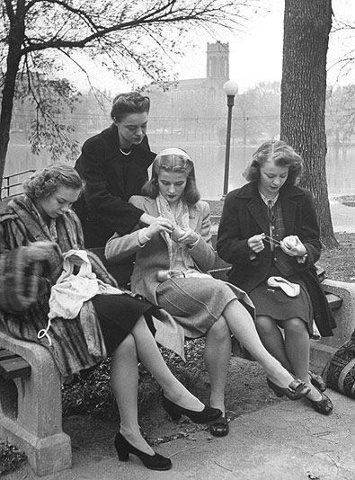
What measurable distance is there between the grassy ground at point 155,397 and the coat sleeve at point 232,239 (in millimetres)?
788

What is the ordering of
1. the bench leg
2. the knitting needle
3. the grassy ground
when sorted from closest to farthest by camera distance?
1. the bench leg
2. the grassy ground
3. the knitting needle

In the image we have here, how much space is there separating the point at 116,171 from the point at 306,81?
5.12 metres

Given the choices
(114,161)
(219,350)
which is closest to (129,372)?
(219,350)

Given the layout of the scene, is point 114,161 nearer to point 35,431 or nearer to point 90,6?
point 35,431

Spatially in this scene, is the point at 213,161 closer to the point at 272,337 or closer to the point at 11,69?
the point at 11,69

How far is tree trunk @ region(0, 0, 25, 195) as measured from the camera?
13.3 metres

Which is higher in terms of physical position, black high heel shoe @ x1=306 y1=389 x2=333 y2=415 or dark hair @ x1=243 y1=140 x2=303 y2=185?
dark hair @ x1=243 y1=140 x2=303 y2=185

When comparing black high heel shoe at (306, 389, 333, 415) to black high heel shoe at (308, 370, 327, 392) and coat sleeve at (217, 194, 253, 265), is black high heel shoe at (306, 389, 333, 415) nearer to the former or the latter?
black high heel shoe at (308, 370, 327, 392)

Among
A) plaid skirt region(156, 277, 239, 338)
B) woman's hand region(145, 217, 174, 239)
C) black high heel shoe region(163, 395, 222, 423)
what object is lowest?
black high heel shoe region(163, 395, 222, 423)

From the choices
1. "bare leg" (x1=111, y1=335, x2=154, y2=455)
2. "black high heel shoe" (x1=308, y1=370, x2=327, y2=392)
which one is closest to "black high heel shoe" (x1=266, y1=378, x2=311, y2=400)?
"black high heel shoe" (x1=308, y1=370, x2=327, y2=392)

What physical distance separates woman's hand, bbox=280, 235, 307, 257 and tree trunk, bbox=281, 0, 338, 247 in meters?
5.10

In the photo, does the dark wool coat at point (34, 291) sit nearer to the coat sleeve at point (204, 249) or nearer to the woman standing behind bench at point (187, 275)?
the woman standing behind bench at point (187, 275)

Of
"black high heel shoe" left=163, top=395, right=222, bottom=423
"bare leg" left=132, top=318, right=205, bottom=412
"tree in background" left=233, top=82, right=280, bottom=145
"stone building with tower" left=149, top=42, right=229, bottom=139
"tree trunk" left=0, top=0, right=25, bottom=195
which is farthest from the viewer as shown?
"tree in background" left=233, top=82, right=280, bottom=145

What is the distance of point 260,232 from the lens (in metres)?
3.84
